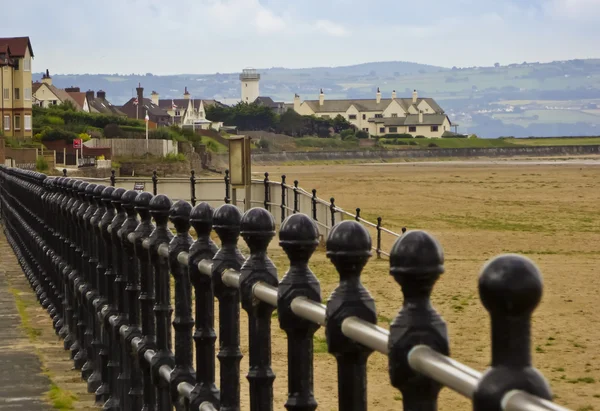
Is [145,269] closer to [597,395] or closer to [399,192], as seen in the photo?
[597,395]

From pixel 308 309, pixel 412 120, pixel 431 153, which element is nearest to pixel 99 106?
pixel 431 153

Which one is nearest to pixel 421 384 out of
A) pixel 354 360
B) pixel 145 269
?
pixel 354 360

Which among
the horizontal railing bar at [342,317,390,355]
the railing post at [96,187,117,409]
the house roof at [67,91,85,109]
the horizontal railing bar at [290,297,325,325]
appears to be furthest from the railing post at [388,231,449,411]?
the house roof at [67,91,85,109]

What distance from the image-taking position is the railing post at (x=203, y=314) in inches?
160

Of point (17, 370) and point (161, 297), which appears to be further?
point (17, 370)

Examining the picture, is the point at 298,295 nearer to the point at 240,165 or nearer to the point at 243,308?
the point at 243,308

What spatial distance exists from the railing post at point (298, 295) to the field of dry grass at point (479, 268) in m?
3.81

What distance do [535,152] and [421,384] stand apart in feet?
476

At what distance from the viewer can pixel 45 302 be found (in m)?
10.4

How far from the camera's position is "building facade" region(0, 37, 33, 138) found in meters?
78.0

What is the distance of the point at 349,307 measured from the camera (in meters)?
2.53

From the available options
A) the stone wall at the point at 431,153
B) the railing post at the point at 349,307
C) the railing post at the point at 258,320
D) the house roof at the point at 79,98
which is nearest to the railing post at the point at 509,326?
the railing post at the point at 349,307

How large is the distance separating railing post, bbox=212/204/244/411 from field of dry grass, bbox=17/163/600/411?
9.93 ft

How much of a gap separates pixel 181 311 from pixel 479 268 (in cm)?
1920
